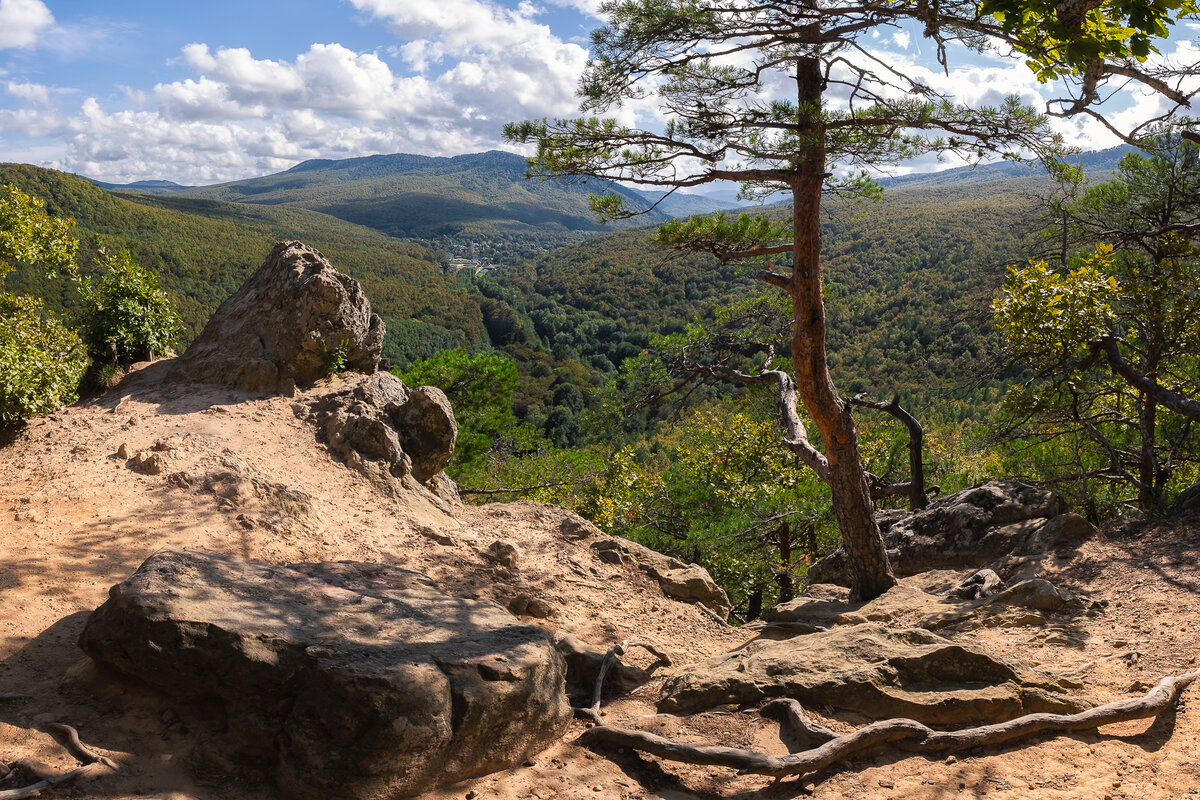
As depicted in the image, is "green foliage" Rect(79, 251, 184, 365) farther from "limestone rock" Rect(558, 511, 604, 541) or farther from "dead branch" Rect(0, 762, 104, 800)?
"dead branch" Rect(0, 762, 104, 800)

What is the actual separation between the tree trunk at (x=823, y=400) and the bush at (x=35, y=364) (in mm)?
7564

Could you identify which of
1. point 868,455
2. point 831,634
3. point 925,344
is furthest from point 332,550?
point 925,344

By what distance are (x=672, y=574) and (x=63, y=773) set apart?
5.78m

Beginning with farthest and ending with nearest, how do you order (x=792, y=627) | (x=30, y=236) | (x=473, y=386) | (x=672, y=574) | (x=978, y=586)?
(x=473, y=386) → (x=30, y=236) → (x=672, y=574) → (x=978, y=586) → (x=792, y=627)

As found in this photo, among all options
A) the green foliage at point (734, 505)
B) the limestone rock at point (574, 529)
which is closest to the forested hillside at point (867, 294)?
the green foliage at point (734, 505)

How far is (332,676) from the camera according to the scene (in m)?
3.41

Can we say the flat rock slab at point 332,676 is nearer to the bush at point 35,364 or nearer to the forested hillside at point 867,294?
the bush at point 35,364

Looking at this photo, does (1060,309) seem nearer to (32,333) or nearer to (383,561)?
(383,561)

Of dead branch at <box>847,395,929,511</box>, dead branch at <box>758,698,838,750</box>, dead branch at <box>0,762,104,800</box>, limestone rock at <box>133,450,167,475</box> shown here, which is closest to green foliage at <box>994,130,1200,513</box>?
dead branch at <box>847,395,929,511</box>

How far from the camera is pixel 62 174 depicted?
72438 mm

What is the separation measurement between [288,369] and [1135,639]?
A: 28.8 feet

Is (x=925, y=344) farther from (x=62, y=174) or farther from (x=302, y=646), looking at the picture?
(x=62, y=174)

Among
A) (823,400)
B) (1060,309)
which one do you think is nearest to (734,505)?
(823,400)

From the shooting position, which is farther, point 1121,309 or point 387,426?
point 1121,309
